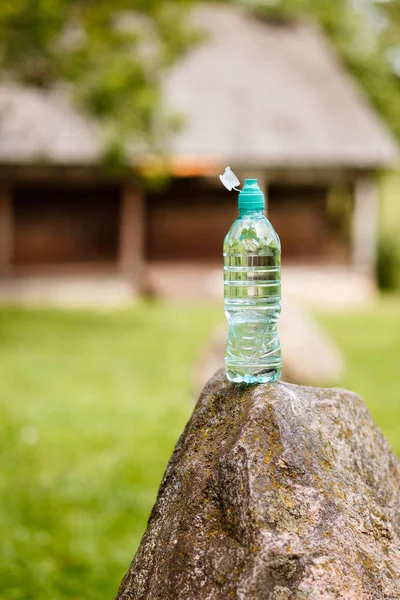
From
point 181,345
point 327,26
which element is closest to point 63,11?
point 181,345

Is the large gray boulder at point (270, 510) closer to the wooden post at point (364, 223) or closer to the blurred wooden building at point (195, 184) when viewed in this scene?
the blurred wooden building at point (195, 184)

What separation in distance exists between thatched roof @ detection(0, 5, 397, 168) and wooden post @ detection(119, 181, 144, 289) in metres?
1.49

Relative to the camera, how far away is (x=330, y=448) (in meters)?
2.69

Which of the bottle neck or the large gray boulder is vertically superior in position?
the bottle neck

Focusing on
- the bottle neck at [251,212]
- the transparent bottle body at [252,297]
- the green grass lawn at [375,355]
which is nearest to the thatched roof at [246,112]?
the green grass lawn at [375,355]

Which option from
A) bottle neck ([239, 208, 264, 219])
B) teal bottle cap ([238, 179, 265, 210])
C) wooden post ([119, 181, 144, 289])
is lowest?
bottle neck ([239, 208, 264, 219])

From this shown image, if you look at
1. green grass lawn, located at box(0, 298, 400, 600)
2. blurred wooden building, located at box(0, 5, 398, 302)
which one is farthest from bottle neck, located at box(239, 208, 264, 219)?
blurred wooden building, located at box(0, 5, 398, 302)

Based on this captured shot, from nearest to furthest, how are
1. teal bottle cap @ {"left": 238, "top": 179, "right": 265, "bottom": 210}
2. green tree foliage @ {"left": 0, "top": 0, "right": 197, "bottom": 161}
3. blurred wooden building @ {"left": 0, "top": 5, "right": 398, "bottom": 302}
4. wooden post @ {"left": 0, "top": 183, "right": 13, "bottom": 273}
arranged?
teal bottle cap @ {"left": 238, "top": 179, "right": 265, "bottom": 210} < green tree foliage @ {"left": 0, "top": 0, "right": 197, "bottom": 161} < wooden post @ {"left": 0, "top": 183, "right": 13, "bottom": 273} < blurred wooden building @ {"left": 0, "top": 5, "right": 398, "bottom": 302}

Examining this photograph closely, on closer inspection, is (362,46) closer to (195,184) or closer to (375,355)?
(195,184)

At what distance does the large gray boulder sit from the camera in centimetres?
233

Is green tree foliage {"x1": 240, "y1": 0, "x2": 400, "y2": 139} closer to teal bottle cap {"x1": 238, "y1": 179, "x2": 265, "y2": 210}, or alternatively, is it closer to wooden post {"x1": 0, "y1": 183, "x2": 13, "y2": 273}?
wooden post {"x1": 0, "y1": 183, "x2": 13, "y2": 273}

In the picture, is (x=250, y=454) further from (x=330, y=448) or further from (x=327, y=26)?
(x=327, y=26)

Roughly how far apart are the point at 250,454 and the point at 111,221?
59.1ft

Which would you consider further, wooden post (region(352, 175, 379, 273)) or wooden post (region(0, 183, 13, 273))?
wooden post (region(352, 175, 379, 273))
